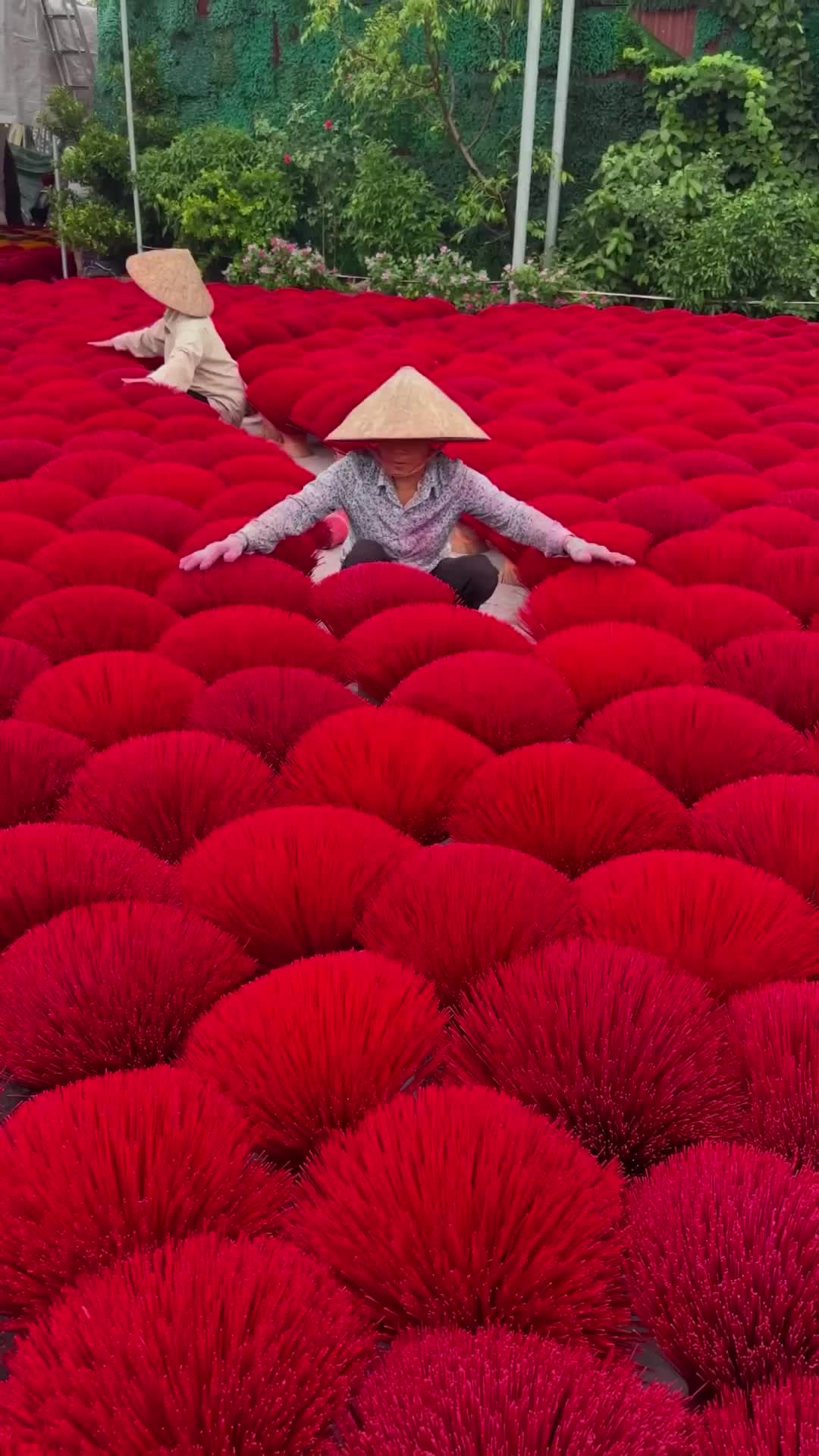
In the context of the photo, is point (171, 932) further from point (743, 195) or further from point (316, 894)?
point (743, 195)

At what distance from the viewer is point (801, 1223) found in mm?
524

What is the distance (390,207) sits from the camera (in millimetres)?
8148

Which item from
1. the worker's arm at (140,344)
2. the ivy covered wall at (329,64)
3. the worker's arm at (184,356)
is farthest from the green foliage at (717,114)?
the worker's arm at (184,356)

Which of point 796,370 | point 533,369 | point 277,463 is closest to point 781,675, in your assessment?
point 277,463

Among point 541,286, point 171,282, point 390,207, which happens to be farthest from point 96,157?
point 171,282

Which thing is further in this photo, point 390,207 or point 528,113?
point 390,207

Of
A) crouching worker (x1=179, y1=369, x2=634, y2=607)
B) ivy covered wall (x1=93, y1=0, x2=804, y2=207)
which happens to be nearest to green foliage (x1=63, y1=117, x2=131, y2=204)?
ivy covered wall (x1=93, y1=0, x2=804, y2=207)

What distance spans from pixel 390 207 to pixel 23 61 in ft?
10.8

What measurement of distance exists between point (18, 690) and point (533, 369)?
2364 millimetres

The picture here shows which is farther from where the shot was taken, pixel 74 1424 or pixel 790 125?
pixel 790 125

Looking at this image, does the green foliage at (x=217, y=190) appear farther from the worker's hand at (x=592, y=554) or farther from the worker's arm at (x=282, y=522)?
the worker's hand at (x=592, y=554)

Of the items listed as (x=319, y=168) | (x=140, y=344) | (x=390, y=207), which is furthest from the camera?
(x=319, y=168)

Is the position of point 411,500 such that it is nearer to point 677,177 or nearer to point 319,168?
point 677,177

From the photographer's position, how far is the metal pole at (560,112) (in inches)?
289
